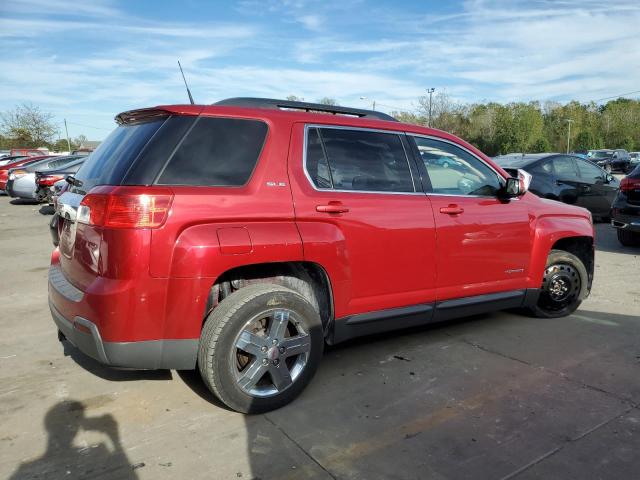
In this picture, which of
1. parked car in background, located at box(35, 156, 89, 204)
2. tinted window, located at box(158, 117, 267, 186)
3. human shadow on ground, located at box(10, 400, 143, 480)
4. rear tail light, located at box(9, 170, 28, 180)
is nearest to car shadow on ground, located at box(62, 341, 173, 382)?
human shadow on ground, located at box(10, 400, 143, 480)

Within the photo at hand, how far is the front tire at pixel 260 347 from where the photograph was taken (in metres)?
2.96

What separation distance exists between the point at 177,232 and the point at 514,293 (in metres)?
3.04

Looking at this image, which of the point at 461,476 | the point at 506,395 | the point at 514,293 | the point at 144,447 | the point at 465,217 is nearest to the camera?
the point at 461,476

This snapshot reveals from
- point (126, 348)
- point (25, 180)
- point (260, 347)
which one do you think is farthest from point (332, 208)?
point (25, 180)

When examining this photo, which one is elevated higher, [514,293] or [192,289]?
[192,289]

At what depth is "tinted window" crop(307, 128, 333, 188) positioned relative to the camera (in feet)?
11.1

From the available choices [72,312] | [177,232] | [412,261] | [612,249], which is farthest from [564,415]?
[612,249]

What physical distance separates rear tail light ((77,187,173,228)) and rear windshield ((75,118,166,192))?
146mm

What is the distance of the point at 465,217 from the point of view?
4.02 meters

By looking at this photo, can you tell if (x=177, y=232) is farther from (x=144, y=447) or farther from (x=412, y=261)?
(x=412, y=261)

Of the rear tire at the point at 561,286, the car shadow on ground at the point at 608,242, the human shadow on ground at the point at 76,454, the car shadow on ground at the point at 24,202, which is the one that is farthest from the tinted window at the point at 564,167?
the car shadow on ground at the point at 24,202

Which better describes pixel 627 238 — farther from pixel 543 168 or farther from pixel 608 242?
pixel 543 168

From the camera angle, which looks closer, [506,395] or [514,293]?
[506,395]

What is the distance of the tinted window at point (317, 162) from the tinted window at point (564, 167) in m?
7.72
